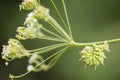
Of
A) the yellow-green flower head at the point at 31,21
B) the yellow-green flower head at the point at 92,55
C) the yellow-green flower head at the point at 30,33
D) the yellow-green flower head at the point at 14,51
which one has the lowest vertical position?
the yellow-green flower head at the point at 92,55

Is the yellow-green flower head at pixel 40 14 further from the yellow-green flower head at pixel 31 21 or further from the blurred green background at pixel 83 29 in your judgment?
the blurred green background at pixel 83 29

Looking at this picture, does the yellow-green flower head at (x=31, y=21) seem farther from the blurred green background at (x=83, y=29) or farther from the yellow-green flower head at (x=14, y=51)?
the blurred green background at (x=83, y=29)

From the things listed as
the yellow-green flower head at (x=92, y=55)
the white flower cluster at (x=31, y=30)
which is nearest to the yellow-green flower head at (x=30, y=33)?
the white flower cluster at (x=31, y=30)

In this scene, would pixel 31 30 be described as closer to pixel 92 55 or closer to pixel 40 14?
pixel 40 14

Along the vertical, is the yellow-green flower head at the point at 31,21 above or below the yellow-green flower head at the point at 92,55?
above

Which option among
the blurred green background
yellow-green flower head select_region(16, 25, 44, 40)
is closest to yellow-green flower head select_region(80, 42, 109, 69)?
yellow-green flower head select_region(16, 25, 44, 40)

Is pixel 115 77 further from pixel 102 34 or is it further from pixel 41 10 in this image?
pixel 41 10

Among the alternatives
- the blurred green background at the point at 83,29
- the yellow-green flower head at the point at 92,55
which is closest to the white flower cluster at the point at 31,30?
the yellow-green flower head at the point at 92,55

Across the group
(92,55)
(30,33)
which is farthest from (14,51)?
(92,55)

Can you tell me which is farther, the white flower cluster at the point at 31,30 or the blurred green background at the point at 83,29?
the blurred green background at the point at 83,29
